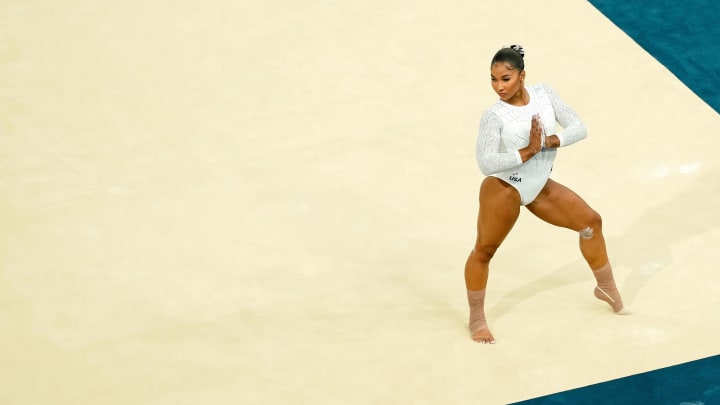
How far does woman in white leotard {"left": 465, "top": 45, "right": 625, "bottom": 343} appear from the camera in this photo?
22.3ft

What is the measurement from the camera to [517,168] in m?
6.99

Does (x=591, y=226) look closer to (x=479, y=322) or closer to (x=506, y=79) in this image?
(x=479, y=322)

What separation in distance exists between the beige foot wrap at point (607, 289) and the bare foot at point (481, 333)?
2.27 feet

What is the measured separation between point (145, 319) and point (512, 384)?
2.18m

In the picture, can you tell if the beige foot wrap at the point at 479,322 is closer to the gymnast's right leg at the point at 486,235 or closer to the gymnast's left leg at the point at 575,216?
the gymnast's right leg at the point at 486,235

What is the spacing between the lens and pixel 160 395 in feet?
23.4

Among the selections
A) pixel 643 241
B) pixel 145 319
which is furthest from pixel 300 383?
pixel 643 241

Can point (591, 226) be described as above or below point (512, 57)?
below

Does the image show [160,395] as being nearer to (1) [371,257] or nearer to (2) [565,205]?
(1) [371,257]

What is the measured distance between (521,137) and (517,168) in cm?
19

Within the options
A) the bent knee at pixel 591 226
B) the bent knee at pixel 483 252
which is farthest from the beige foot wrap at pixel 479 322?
the bent knee at pixel 591 226

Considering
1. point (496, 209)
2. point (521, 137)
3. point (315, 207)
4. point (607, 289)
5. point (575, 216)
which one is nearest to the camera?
point (521, 137)

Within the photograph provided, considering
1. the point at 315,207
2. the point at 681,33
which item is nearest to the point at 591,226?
the point at 315,207

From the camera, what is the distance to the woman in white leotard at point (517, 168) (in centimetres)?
680
